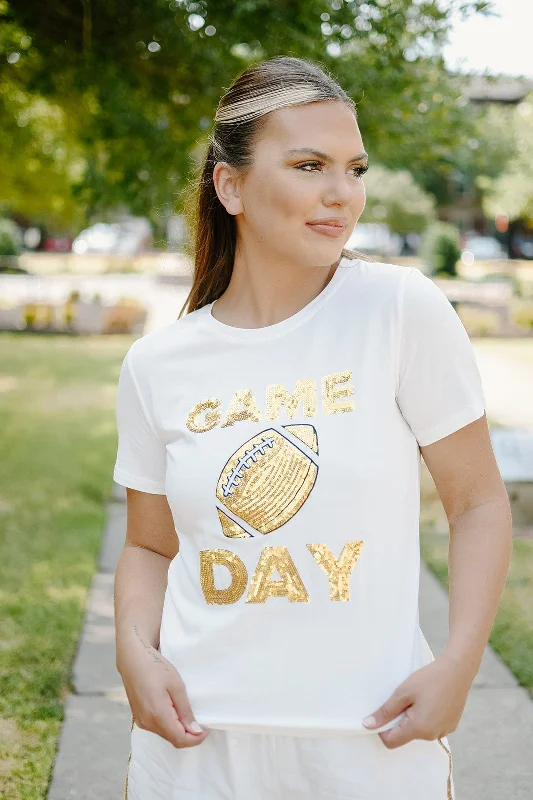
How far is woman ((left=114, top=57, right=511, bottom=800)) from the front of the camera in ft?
5.14

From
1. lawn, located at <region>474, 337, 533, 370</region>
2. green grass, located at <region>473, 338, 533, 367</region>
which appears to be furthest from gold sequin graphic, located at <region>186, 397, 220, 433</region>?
green grass, located at <region>473, 338, 533, 367</region>

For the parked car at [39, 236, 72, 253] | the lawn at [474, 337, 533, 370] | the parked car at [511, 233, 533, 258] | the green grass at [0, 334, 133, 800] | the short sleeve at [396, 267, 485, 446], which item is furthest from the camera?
the parked car at [511, 233, 533, 258]

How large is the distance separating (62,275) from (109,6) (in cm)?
3000

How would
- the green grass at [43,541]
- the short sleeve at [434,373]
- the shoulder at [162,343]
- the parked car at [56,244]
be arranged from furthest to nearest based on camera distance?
the parked car at [56,244] → the green grass at [43,541] → the shoulder at [162,343] → the short sleeve at [434,373]

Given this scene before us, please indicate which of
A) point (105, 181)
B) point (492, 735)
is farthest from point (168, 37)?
point (492, 735)

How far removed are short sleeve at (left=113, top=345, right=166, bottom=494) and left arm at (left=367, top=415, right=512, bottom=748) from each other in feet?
1.69

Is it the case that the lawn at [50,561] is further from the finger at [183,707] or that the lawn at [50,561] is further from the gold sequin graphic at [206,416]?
the gold sequin graphic at [206,416]

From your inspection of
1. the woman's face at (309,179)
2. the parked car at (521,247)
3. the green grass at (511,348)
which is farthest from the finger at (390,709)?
the parked car at (521,247)

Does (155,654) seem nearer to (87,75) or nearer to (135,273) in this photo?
(87,75)

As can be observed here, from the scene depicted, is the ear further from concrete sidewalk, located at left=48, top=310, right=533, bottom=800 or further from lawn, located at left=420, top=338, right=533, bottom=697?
lawn, located at left=420, top=338, right=533, bottom=697

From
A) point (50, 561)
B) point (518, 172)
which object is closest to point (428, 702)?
point (50, 561)

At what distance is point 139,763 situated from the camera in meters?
1.68

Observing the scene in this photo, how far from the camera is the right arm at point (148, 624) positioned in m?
1.61

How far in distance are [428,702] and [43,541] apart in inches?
199
